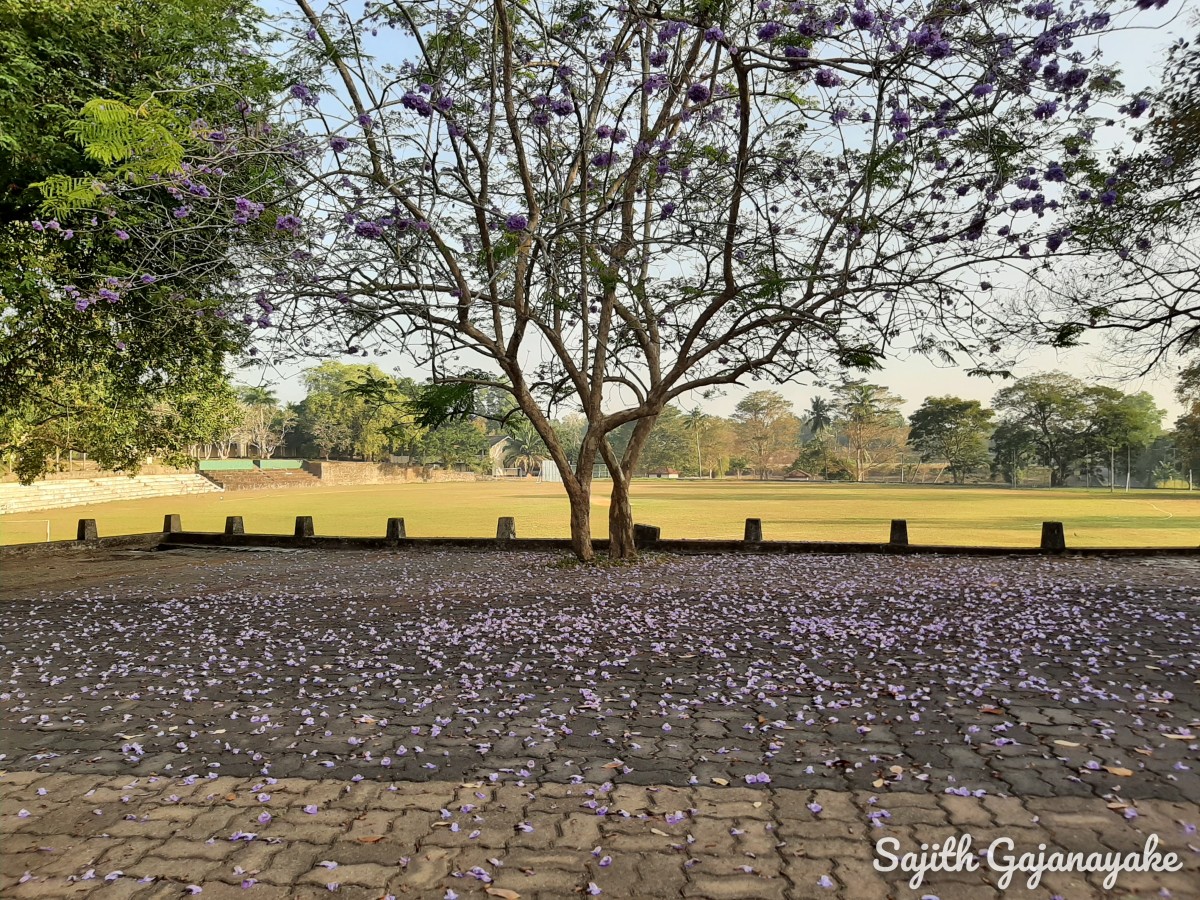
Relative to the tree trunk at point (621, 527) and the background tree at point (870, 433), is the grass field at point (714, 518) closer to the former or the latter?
the tree trunk at point (621, 527)

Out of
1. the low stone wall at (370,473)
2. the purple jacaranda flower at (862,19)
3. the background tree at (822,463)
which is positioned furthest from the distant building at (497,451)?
the purple jacaranda flower at (862,19)

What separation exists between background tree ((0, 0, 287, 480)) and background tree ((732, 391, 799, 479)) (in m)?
67.0

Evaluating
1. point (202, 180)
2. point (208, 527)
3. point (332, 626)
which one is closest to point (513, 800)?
point (332, 626)

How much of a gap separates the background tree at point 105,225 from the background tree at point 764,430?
220 feet

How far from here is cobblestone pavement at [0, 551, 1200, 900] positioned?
3.23m

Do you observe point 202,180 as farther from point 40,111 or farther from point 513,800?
point 513,800

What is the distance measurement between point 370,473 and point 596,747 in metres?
70.0

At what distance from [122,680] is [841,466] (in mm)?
74467

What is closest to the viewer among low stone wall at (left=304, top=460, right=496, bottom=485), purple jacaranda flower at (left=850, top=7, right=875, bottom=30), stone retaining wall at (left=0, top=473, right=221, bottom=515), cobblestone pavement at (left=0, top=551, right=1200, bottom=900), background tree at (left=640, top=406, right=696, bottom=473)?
cobblestone pavement at (left=0, top=551, right=1200, bottom=900)

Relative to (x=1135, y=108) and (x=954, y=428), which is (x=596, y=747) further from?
(x=954, y=428)

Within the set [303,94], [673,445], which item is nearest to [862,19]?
[303,94]

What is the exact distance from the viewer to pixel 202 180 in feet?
30.9

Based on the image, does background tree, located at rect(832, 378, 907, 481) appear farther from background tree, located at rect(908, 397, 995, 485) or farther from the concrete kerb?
the concrete kerb

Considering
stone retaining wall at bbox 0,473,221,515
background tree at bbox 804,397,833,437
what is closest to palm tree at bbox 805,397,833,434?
background tree at bbox 804,397,833,437
